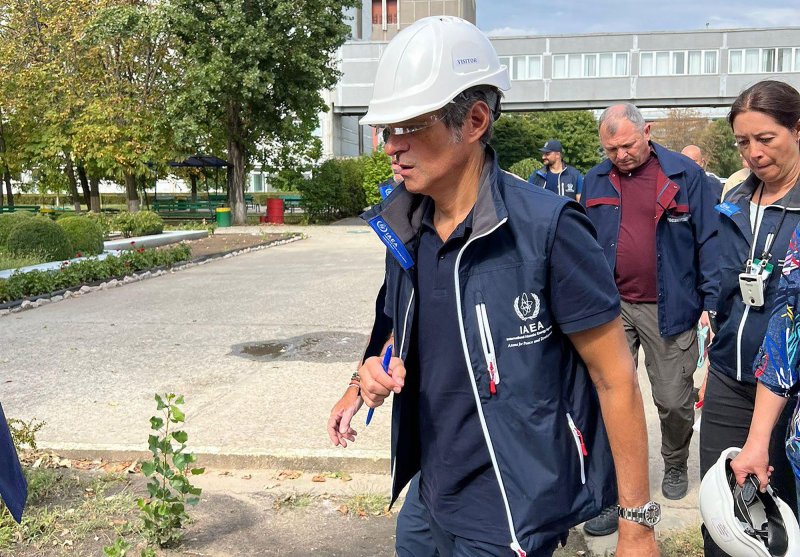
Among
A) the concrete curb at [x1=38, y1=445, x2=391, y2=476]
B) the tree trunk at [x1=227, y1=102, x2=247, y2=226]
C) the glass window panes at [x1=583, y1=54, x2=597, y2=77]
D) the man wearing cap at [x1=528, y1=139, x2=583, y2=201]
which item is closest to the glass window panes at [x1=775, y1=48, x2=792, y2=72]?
the glass window panes at [x1=583, y1=54, x2=597, y2=77]

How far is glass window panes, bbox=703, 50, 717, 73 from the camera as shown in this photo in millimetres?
50844

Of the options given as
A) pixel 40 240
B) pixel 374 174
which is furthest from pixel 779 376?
pixel 374 174

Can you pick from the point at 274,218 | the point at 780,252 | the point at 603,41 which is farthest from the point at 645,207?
the point at 603,41

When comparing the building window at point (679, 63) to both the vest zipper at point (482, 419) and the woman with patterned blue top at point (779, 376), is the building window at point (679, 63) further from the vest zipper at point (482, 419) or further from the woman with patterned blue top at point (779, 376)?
the vest zipper at point (482, 419)

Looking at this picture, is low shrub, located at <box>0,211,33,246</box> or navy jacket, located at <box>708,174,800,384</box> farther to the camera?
low shrub, located at <box>0,211,33,246</box>

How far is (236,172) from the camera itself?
3177 centimetres

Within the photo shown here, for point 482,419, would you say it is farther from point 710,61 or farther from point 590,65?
point 710,61

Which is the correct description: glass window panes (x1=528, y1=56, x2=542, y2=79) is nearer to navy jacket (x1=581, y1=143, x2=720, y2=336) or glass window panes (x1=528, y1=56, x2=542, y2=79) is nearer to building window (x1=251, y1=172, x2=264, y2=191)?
building window (x1=251, y1=172, x2=264, y2=191)

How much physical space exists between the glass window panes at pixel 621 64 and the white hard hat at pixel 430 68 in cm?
5300

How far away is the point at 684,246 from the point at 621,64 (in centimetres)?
5120

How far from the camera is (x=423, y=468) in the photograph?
2.13 metres

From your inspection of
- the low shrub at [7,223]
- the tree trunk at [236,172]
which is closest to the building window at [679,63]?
the tree trunk at [236,172]

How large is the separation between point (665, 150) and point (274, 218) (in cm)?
2926

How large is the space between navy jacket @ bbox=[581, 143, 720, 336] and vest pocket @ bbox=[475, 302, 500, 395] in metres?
2.61
